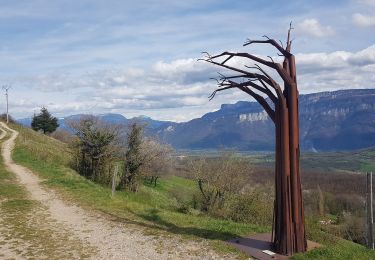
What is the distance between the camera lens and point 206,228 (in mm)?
13734

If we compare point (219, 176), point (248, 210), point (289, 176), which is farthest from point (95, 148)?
point (289, 176)

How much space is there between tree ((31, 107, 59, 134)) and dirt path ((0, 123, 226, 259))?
198 ft

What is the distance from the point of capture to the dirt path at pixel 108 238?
10744 mm

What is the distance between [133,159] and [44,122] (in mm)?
48503

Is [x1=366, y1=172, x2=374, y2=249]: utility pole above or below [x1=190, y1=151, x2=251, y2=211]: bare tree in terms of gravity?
above

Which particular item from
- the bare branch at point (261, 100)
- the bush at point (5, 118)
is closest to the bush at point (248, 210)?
the bare branch at point (261, 100)

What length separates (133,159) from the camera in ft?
104

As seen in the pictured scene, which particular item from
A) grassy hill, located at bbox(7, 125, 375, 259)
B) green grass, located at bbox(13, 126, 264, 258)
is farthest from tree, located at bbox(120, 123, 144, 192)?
grassy hill, located at bbox(7, 125, 375, 259)

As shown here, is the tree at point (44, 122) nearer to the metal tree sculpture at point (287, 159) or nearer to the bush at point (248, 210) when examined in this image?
the bush at point (248, 210)

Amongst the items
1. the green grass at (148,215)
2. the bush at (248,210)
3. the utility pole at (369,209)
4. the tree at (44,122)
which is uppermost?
the tree at (44,122)

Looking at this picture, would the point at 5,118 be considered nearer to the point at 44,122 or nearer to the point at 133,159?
the point at 44,122

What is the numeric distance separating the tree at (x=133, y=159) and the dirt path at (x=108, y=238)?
44.2 ft

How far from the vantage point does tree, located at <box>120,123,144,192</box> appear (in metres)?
31.6

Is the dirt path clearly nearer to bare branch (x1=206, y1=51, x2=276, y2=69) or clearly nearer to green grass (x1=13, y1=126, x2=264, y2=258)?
green grass (x1=13, y1=126, x2=264, y2=258)
